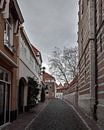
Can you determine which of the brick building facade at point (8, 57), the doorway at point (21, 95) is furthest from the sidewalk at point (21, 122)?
the doorway at point (21, 95)

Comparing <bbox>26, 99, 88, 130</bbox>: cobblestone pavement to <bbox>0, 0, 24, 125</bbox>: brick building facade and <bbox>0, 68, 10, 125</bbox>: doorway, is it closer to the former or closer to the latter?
<bbox>0, 68, 10, 125</bbox>: doorway

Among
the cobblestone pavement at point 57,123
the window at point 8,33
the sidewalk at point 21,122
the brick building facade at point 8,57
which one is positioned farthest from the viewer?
the window at point 8,33

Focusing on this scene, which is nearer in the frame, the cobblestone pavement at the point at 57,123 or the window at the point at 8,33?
the cobblestone pavement at the point at 57,123

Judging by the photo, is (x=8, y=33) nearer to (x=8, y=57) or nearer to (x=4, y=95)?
(x=8, y=57)

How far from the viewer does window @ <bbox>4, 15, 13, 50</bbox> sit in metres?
16.3

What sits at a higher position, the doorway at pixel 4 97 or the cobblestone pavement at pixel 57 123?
the doorway at pixel 4 97

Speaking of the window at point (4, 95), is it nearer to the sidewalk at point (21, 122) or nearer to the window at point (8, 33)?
the sidewalk at point (21, 122)

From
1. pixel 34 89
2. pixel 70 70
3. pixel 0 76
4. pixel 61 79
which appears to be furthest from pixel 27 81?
pixel 61 79

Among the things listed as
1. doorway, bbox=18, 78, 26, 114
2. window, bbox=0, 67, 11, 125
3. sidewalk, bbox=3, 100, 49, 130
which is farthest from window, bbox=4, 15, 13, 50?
doorway, bbox=18, 78, 26, 114

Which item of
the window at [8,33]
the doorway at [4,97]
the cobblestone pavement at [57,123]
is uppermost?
the window at [8,33]

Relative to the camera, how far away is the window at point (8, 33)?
1627 centimetres

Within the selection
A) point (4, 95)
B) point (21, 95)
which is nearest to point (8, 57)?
point (4, 95)

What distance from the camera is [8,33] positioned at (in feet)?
56.5

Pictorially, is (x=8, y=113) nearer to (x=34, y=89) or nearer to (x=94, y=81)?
(x=94, y=81)
